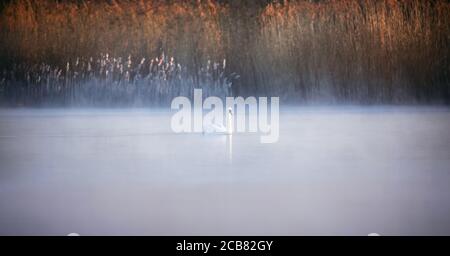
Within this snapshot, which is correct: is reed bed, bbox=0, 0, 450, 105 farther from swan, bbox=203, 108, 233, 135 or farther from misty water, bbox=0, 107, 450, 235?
swan, bbox=203, 108, 233, 135

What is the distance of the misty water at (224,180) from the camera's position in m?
1.98

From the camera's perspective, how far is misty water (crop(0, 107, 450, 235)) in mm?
1979

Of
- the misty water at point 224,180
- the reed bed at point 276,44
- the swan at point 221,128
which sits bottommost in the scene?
the misty water at point 224,180

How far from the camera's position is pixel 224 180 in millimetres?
2537

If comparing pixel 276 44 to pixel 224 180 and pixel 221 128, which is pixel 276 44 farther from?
pixel 224 180

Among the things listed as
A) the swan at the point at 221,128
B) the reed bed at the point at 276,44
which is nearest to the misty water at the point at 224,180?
the swan at the point at 221,128

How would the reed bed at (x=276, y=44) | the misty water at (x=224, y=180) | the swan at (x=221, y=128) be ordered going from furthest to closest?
1. the reed bed at (x=276, y=44)
2. the swan at (x=221, y=128)
3. the misty water at (x=224, y=180)

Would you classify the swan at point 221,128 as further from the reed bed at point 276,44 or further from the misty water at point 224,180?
the reed bed at point 276,44

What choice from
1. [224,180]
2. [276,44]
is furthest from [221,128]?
[276,44]

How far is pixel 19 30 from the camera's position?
5.78 metres

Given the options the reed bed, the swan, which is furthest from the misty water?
the reed bed

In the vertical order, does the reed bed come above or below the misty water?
→ above
